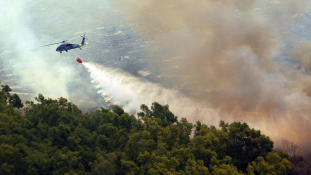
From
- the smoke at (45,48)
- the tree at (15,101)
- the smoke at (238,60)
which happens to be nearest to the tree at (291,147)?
the smoke at (238,60)

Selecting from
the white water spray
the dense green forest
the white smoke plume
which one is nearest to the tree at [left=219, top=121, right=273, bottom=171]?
the dense green forest

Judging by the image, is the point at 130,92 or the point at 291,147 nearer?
the point at 291,147

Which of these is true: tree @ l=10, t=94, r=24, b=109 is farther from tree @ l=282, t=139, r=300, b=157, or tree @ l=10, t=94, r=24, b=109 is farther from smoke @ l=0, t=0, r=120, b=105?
tree @ l=282, t=139, r=300, b=157

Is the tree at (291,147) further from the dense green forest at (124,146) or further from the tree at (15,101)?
the tree at (15,101)

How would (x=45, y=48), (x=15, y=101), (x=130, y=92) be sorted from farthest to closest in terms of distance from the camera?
(x=45, y=48) → (x=130, y=92) → (x=15, y=101)

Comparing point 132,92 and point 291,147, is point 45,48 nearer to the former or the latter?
point 132,92

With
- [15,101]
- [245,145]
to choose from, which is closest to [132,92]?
[15,101]

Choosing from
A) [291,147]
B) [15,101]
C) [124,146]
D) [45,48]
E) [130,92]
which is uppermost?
[45,48]
